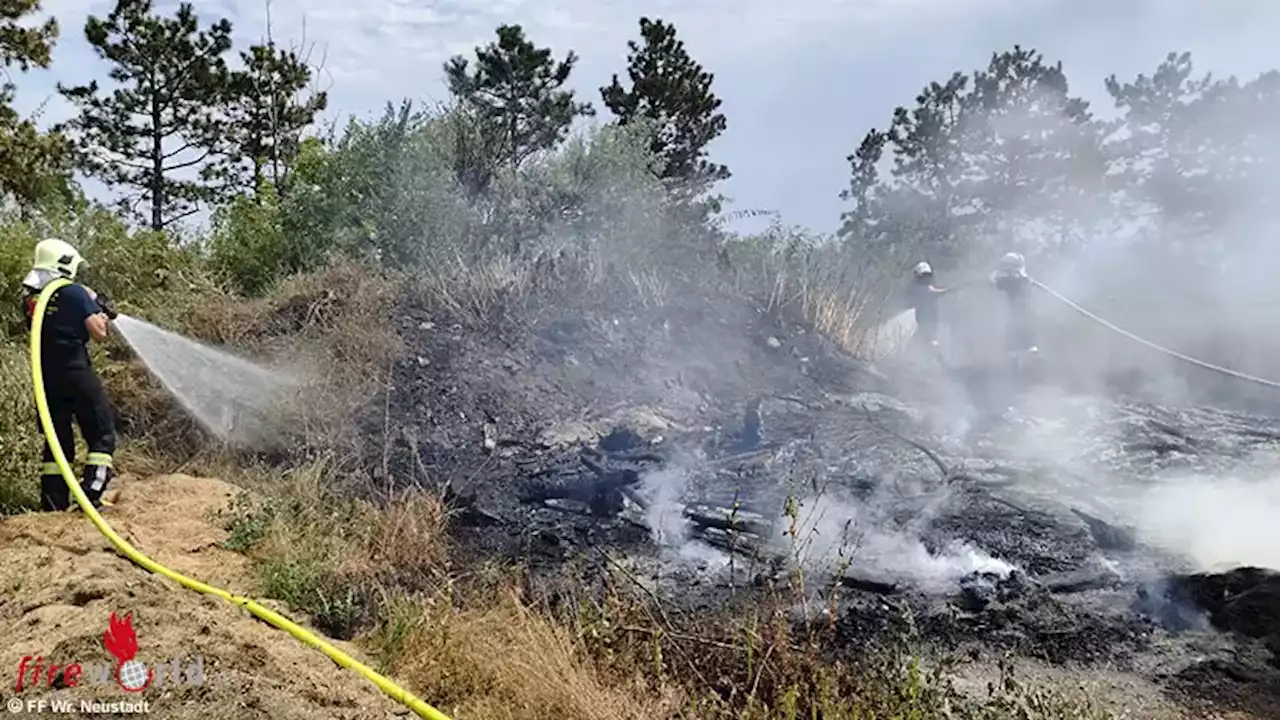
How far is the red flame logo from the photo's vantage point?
3.28 m

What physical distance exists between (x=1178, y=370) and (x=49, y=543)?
14.4 meters

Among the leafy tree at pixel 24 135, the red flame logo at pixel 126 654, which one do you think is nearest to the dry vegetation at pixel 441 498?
the red flame logo at pixel 126 654

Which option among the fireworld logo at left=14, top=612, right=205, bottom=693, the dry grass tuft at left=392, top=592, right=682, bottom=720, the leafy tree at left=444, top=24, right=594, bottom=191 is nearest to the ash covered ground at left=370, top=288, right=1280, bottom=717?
the dry grass tuft at left=392, top=592, right=682, bottom=720

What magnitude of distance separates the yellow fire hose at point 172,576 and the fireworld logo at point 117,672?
552 millimetres

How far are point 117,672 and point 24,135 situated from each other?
14.6 m

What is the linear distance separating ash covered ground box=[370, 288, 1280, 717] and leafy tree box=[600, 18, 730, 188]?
27.8ft

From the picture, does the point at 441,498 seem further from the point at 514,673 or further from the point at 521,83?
the point at 521,83

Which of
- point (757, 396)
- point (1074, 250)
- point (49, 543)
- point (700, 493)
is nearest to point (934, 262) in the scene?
point (1074, 250)

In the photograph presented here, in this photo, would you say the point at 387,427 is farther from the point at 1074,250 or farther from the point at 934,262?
the point at 1074,250

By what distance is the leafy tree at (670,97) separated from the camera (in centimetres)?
1870

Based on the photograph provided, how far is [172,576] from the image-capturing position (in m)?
4.48

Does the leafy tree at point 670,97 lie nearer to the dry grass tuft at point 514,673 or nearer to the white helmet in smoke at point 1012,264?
the white helmet in smoke at point 1012,264

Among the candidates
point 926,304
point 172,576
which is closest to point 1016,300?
point 926,304

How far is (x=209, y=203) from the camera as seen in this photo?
22.9m
